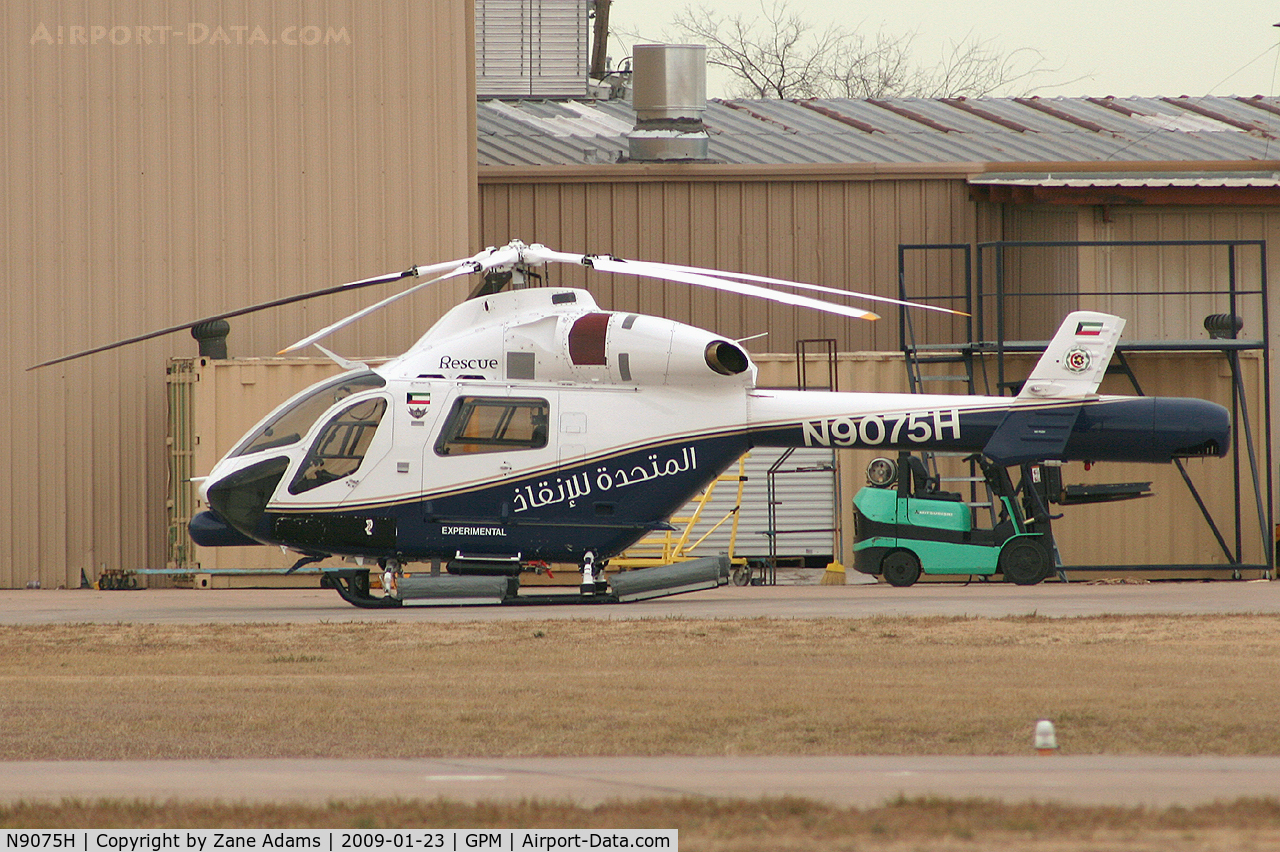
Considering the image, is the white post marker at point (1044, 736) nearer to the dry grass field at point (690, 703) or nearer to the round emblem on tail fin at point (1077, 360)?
the dry grass field at point (690, 703)

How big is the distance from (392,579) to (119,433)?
7.61 m

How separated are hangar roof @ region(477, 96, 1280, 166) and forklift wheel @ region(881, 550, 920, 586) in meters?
8.98

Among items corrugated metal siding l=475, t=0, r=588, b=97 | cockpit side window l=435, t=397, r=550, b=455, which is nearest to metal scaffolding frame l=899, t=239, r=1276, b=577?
cockpit side window l=435, t=397, r=550, b=455

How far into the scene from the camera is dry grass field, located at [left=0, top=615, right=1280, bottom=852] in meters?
6.34

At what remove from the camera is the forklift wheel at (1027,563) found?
1920 centimetres

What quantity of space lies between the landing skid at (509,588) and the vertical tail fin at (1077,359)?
4.18 meters

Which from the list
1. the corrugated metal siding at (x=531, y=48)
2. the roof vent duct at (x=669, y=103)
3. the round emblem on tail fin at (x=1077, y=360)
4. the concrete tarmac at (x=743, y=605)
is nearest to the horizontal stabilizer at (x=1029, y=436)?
the round emblem on tail fin at (x=1077, y=360)

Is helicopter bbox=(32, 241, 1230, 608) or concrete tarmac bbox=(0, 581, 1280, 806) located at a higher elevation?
helicopter bbox=(32, 241, 1230, 608)

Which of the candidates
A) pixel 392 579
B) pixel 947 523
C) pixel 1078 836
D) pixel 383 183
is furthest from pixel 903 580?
pixel 1078 836

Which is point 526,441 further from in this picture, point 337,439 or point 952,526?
point 952,526

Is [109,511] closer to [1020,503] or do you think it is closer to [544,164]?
[544,164]

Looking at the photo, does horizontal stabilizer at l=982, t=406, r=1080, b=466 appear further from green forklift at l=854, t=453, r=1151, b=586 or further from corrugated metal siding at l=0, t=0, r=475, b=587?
corrugated metal siding at l=0, t=0, r=475, b=587

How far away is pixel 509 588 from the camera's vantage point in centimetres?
1709

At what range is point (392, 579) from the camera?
17281 millimetres
